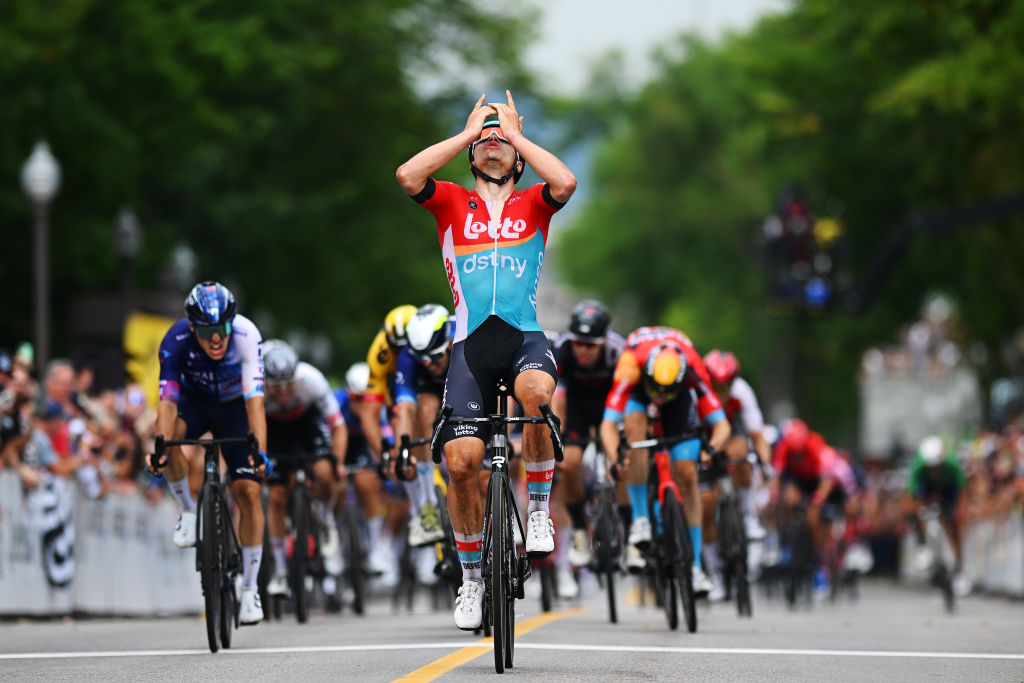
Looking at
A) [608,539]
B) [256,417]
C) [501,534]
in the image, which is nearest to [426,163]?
[501,534]

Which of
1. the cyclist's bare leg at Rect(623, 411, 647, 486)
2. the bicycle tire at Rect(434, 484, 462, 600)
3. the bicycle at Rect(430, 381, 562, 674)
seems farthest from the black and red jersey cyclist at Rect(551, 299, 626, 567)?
the bicycle at Rect(430, 381, 562, 674)

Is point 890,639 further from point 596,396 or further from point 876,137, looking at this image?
point 876,137

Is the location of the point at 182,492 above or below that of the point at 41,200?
below

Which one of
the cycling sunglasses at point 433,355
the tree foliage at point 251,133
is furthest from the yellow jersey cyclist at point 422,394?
the tree foliage at point 251,133

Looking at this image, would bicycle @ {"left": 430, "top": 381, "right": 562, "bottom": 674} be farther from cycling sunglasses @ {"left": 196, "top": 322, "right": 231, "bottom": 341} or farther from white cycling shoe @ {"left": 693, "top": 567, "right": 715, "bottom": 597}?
white cycling shoe @ {"left": 693, "top": 567, "right": 715, "bottom": 597}

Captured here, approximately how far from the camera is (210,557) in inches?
464

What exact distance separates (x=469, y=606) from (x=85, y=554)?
905 centimetres

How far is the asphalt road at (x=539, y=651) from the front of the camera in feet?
33.3

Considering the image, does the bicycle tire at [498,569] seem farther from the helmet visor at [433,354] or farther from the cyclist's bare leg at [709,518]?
the cyclist's bare leg at [709,518]

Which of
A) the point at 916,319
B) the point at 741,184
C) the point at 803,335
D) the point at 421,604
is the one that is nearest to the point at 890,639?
the point at 421,604

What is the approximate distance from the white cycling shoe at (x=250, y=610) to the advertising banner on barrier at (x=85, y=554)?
4.75 metres

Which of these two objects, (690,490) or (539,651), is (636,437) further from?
(539,651)

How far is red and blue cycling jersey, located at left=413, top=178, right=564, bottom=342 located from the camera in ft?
33.7

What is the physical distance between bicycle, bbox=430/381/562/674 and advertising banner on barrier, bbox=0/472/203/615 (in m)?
7.83
